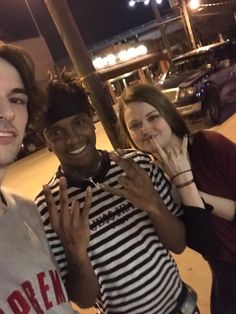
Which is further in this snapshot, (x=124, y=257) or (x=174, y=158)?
(x=174, y=158)

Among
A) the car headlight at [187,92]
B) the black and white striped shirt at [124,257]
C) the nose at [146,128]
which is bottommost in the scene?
the car headlight at [187,92]

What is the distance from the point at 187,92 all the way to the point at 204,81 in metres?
0.57

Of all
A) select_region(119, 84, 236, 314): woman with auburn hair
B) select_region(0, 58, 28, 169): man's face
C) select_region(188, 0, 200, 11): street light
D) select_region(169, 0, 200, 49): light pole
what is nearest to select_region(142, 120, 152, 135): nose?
select_region(119, 84, 236, 314): woman with auburn hair

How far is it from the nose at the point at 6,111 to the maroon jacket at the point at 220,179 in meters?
0.99

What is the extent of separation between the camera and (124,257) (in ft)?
5.66

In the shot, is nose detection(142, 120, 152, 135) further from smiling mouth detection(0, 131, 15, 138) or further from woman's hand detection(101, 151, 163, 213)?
smiling mouth detection(0, 131, 15, 138)

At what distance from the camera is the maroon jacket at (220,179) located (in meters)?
1.92

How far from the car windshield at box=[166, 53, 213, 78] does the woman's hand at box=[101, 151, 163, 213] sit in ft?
29.8

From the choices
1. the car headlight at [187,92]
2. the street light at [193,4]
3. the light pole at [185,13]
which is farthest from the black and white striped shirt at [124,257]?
the street light at [193,4]

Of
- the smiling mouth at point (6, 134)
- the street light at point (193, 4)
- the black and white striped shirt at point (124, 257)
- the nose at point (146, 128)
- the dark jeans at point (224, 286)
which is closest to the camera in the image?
the smiling mouth at point (6, 134)

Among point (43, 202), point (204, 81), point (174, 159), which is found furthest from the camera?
point (204, 81)

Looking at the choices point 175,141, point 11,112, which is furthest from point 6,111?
point 175,141

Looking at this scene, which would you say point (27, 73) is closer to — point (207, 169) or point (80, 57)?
point (207, 169)

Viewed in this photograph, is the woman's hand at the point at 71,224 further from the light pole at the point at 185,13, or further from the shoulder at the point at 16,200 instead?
the light pole at the point at 185,13
